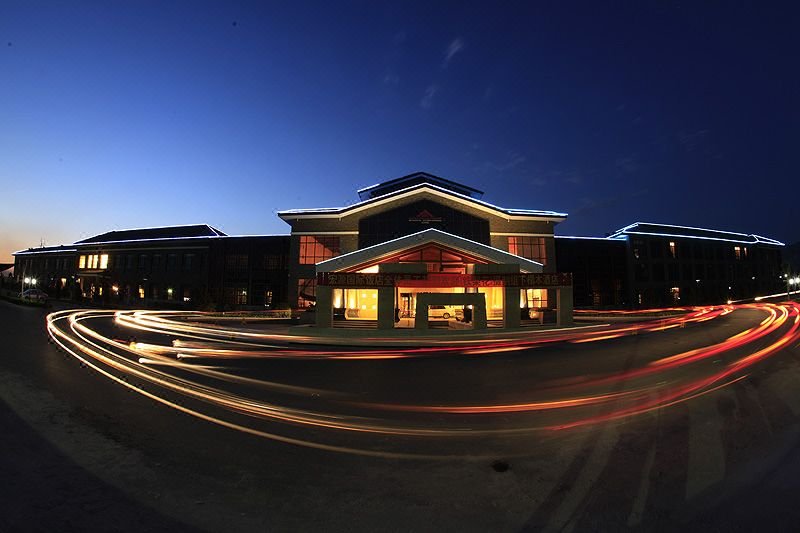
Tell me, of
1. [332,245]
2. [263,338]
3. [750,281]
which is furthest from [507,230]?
[750,281]

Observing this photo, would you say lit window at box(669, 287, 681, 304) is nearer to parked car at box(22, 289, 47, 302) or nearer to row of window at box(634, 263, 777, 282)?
row of window at box(634, 263, 777, 282)

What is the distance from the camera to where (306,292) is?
3878 cm

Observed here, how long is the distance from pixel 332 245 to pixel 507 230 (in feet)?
62.7

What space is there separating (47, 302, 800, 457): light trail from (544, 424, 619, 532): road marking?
0.67 m

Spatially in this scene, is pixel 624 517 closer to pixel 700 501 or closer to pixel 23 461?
pixel 700 501

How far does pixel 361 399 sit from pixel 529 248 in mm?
36579

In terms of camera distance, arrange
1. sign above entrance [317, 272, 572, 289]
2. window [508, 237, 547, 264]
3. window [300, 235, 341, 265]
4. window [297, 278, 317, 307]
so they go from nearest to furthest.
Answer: sign above entrance [317, 272, 572, 289] < window [297, 278, 317, 307] < window [300, 235, 341, 265] < window [508, 237, 547, 264]

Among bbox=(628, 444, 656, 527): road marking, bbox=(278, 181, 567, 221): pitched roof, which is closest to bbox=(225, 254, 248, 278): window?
bbox=(278, 181, 567, 221): pitched roof

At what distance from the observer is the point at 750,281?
2488 inches

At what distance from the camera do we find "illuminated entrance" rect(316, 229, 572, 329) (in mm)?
24672

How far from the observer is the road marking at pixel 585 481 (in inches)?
146

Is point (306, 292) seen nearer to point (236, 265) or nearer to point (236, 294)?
point (236, 294)

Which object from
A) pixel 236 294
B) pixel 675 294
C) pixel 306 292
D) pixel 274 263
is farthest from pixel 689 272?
pixel 236 294

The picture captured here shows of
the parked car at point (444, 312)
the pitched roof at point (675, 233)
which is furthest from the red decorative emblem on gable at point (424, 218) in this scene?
the pitched roof at point (675, 233)
